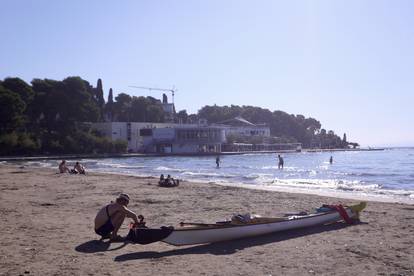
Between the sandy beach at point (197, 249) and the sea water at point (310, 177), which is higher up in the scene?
the sandy beach at point (197, 249)

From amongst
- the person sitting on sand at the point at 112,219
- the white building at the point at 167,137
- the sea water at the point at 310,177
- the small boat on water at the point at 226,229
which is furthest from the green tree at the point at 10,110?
the small boat on water at the point at 226,229

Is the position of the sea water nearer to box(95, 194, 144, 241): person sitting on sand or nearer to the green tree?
box(95, 194, 144, 241): person sitting on sand

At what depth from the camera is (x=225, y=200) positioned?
1684cm

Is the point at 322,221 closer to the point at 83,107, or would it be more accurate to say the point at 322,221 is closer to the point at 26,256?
the point at 26,256

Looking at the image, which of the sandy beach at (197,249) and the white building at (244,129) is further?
the white building at (244,129)

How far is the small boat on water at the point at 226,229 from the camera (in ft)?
27.7

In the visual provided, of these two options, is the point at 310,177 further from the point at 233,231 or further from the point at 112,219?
the point at 112,219

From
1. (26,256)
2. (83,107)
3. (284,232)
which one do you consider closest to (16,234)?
(26,256)

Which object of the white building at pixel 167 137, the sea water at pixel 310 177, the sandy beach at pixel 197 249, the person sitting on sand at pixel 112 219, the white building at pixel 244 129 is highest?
the white building at pixel 244 129

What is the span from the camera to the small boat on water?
8.43 metres

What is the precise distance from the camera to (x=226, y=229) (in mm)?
9094

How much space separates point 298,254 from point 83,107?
8626cm

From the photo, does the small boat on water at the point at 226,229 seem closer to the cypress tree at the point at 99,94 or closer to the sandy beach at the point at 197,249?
the sandy beach at the point at 197,249

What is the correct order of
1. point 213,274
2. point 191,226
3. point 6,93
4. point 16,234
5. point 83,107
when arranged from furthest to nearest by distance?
point 83,107 → point 6,93 → point 16,234 → point 191,226 → point 213,274
